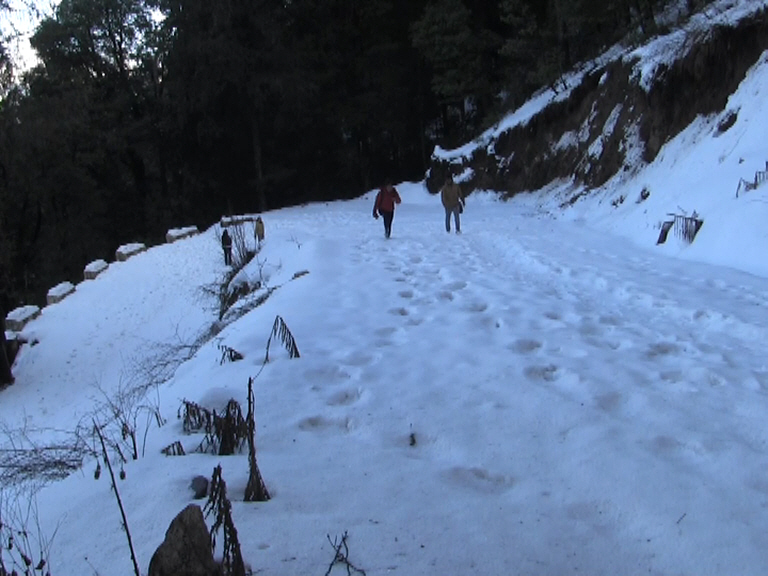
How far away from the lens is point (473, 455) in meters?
3.80

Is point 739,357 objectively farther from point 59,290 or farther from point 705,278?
point 59,290

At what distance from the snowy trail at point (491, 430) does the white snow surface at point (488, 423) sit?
16mm

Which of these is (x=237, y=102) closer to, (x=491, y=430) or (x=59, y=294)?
(x=59, y=294)

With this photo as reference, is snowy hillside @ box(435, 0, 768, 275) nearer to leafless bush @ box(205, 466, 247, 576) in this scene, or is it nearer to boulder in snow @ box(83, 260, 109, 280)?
leafless bush @ box(205, 466, 247, 576)

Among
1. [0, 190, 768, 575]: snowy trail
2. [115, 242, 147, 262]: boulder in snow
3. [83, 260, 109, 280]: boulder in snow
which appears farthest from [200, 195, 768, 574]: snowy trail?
[115, 242, 147, 262]: boulder in snow

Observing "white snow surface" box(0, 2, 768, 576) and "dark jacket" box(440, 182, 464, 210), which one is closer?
"white snow surface" box(0, 2, 768, 576)

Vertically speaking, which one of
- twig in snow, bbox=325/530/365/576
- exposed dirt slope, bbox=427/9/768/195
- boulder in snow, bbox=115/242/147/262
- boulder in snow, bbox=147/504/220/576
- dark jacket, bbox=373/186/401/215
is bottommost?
boulder in snow, bbox=115/242/147/262

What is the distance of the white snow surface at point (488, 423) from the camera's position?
288 cm

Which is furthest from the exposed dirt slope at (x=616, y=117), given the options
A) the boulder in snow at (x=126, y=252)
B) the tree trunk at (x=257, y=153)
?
the boulder in snow at (x=126, y=252)

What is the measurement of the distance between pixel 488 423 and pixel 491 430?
93 mm

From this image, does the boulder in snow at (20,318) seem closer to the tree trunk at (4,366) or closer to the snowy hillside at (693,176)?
the tree trunk at (4,366)

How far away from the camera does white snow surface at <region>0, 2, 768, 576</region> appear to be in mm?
2879

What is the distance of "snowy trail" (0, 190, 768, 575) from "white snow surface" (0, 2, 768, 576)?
0.05 ft

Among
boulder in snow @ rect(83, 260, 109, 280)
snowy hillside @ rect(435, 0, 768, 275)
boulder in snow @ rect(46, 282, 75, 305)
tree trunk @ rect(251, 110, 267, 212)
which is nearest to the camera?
snowy hillside @ rect(435, 0, 768, 275)
